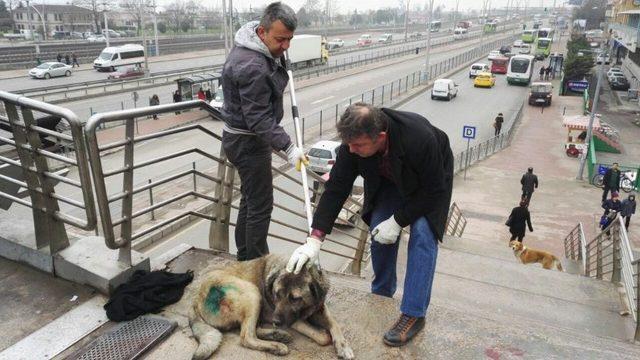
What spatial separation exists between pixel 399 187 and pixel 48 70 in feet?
114

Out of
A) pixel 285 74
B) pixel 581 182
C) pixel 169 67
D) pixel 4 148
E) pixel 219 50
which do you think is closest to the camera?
pixel 285 74

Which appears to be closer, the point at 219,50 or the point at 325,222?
the point at 325,222

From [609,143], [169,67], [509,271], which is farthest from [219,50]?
[509,271]

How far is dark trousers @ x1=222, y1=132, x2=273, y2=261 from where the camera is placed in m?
3.47

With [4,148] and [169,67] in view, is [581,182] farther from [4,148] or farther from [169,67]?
[169,67]

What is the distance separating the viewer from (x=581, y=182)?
18.8m

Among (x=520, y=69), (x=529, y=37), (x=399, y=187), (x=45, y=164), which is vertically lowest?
(x=520, y=69)

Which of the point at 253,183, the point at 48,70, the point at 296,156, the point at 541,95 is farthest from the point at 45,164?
the point at 541,95

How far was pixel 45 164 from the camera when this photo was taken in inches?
123

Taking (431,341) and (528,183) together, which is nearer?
(431,341)

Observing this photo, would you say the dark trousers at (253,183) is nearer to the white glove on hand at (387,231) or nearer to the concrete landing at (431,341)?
the concrete landing at (431,341)

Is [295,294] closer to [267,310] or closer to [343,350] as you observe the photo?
[267,310]

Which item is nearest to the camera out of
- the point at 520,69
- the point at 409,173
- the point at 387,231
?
the point at 409,173

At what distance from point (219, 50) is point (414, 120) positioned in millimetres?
55233
